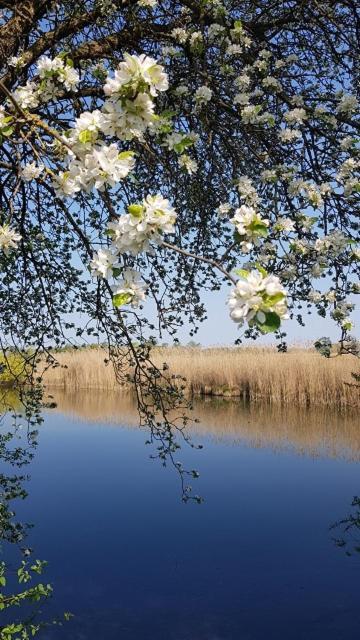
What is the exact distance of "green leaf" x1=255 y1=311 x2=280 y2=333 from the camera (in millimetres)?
1413

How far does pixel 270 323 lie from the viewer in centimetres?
143

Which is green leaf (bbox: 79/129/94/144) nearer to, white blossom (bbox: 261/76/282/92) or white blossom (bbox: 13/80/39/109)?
white blossom (bbox: 13/80/39/109)

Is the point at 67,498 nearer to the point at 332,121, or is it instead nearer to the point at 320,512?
the point at 320,512

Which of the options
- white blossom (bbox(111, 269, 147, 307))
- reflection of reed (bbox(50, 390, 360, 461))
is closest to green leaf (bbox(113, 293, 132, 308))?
white blossom (bbox(111, 269, 147, 307))

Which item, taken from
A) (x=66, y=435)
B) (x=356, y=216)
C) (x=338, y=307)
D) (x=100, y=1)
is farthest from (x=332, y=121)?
(x=66, y=435)

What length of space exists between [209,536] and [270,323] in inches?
291

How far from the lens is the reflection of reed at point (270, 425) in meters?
12.7

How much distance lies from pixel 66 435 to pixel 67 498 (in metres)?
6.10

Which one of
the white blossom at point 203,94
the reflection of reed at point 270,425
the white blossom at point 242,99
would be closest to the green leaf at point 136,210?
the white blossom at point 203,94

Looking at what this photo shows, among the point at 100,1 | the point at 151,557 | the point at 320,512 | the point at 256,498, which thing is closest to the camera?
the point at 100,1

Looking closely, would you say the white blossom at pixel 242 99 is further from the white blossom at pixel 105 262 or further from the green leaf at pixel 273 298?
the green leaf at pixel 273 298

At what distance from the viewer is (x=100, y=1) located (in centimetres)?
423

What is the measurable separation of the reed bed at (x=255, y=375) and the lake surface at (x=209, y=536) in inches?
70.0

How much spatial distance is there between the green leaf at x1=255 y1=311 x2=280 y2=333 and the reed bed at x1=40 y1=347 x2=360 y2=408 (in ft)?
41.7
